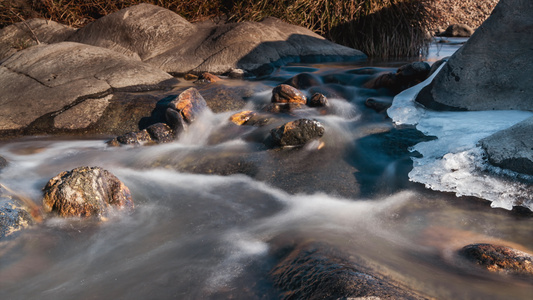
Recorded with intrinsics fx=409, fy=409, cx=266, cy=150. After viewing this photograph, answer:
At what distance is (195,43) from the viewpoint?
7051mm

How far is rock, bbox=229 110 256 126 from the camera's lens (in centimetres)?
440

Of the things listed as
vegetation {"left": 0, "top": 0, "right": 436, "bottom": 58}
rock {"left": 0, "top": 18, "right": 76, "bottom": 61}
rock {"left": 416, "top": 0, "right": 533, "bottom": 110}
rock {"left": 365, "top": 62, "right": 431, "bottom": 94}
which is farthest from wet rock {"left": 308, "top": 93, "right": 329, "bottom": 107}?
rock {"left": 0, "top": 18, "right": 76, "bottom": 61}

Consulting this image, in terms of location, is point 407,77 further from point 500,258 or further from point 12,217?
point 12,217

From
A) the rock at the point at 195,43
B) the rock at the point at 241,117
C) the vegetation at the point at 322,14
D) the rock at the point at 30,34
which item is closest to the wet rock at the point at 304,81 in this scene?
the rock at the point at 195,43

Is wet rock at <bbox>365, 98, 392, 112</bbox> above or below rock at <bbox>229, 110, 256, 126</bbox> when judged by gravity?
above

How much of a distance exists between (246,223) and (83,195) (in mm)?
1035

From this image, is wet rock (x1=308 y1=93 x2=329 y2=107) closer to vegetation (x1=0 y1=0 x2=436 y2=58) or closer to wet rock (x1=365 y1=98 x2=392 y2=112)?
wet rock (x1=365 y1=98 x2=392 y2=112)

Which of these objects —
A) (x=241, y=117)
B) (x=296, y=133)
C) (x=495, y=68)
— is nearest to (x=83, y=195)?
(x=296, y=133)

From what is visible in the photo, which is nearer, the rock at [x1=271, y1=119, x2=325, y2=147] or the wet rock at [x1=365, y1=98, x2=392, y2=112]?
the rock at [x1=271, y1=119, x2=325, y2=147]

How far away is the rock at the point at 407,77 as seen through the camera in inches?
202

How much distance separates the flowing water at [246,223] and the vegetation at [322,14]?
A: 17.3 ft

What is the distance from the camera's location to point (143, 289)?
6.30 ft

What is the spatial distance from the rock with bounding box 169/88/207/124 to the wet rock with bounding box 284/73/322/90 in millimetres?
1524

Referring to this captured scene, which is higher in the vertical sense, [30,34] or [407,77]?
[30,34]
